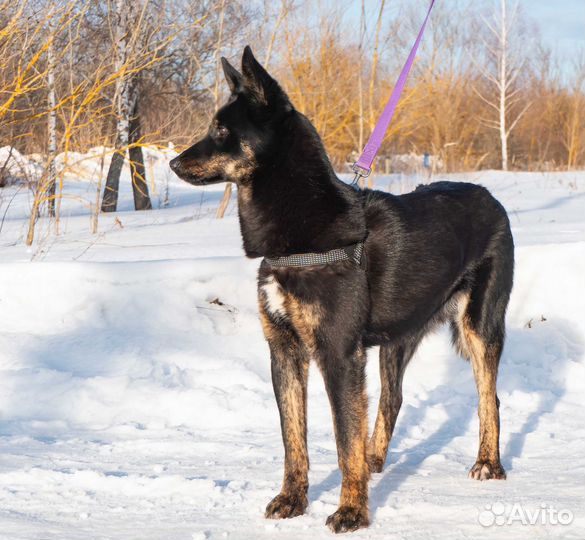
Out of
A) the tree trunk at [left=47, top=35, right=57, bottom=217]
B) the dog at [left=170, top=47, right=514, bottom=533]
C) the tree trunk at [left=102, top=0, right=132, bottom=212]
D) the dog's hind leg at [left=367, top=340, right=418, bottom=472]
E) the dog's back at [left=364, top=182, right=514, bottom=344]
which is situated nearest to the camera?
the dog at [left=170, top=47, right=514, bottom=533]

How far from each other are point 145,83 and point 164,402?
1634 centimetres

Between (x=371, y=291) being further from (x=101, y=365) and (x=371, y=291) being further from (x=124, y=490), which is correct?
(x=101, y=365)

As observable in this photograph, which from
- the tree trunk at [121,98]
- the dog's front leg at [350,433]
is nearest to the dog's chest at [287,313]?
the dog's front leg at [350,433]

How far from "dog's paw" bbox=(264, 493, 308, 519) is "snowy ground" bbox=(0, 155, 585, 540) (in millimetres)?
45

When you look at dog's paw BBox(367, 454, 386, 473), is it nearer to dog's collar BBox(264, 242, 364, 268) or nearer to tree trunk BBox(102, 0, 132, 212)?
dog's collar BBox(264, 242, 364, 268)

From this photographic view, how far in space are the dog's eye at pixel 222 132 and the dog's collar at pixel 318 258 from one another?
514 mm

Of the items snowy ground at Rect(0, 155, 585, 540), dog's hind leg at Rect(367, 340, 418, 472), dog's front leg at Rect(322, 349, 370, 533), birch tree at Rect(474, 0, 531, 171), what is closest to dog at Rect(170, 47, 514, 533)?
dog's front leg at Rect(322, 349, 370, 533)

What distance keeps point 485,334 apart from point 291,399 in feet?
3.96

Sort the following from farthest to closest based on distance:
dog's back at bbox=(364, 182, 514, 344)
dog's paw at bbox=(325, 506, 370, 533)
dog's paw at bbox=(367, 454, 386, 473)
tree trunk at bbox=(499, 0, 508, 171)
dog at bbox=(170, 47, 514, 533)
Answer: tree trunk at bbox=(499, 0, 508, 171)
dog's paw at bbox=(367, 454, 386, 473)
dog's back at bbox=(364, 182, 514, 344)
dog at bbox=(170, 47, 514, 533)
dog's paw at bbox=(325, 506, 370, 533)

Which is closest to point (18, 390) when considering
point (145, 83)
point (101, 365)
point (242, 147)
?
point (101, 365)

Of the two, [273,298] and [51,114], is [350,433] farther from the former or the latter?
[51,114]

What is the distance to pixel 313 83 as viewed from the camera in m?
15.8

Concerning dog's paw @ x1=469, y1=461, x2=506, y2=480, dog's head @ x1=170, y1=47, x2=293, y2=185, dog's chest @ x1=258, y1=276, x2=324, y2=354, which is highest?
dog's head @ x1=170, y1=47, x2=293, y2=185

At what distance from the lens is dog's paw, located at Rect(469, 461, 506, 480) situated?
140 inches
